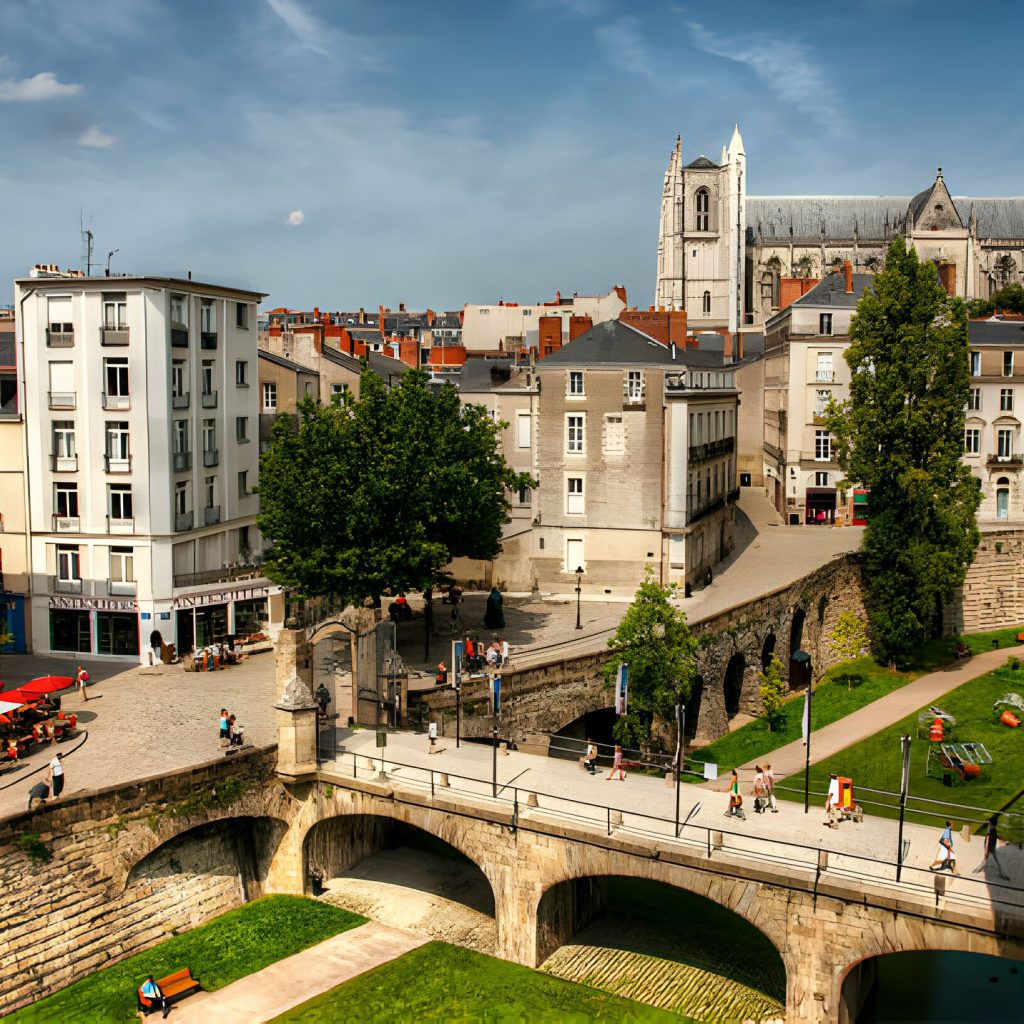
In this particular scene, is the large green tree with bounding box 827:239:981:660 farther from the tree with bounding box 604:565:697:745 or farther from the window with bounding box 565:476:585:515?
the tree with bounding box 604:565:697:745

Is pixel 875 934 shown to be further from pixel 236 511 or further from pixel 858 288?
pixel 858 288

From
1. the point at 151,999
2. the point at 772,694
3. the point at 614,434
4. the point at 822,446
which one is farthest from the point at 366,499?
the point at 822,446

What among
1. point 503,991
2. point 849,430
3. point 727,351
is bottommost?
point 503,991

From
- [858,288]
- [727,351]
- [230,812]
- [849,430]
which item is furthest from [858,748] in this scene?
[727,351]

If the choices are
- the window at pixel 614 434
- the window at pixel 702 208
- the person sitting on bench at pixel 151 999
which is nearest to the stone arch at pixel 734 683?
the window at pixel 614 434

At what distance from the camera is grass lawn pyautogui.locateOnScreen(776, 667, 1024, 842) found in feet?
117

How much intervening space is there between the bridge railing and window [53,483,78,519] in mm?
15630

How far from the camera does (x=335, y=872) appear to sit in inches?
1266

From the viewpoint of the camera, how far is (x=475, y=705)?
118 feet

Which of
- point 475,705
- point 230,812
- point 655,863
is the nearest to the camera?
point 655,863

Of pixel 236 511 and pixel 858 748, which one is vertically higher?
pixel 236 511

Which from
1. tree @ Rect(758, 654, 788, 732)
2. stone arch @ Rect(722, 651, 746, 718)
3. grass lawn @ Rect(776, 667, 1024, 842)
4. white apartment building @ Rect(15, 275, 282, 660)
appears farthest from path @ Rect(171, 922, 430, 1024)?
stone arch @ Rect(722, 651, 746, 718)

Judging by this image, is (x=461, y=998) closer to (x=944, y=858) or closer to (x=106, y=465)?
(x=944, y=858)

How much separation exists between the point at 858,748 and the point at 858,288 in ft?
120
